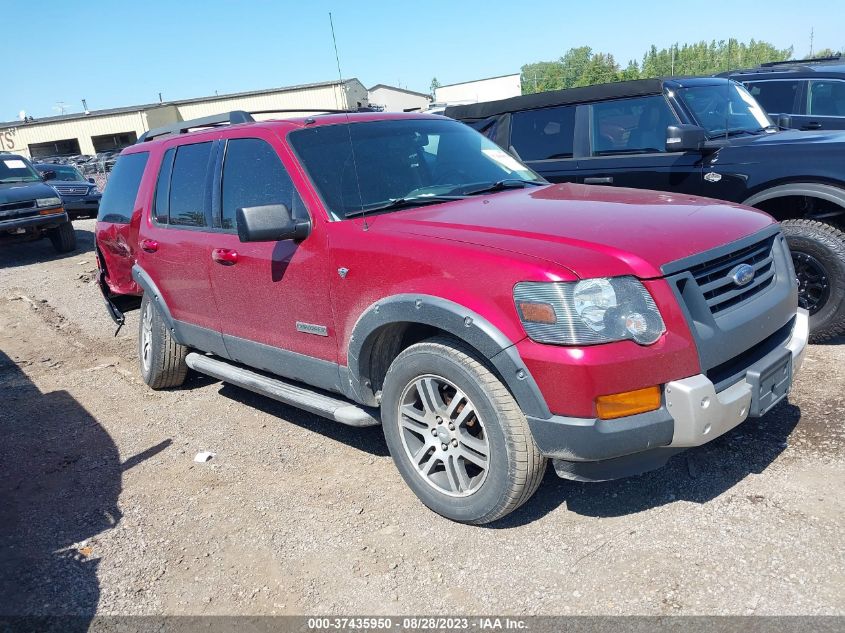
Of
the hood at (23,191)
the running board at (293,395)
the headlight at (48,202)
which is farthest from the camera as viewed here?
the headlight at (48,202)

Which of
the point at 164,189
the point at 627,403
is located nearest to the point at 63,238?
the point at 164,189

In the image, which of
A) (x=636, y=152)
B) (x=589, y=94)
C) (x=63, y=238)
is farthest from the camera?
(x=63, y=238)

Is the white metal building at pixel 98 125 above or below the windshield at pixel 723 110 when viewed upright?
above

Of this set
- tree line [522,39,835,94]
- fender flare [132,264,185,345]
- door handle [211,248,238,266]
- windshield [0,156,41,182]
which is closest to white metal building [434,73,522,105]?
tree line [522,39,835,94]

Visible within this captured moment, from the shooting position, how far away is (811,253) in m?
4.71

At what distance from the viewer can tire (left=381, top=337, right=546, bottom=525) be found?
2.83 m

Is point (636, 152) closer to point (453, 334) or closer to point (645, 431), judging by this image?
point (453, 334)

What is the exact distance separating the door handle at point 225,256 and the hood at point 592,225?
109 centimetres

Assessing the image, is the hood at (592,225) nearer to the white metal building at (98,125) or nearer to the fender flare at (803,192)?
the fender flare at (803,192)

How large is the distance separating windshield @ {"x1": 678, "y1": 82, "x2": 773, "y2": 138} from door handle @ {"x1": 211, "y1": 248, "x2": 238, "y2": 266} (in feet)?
13.1

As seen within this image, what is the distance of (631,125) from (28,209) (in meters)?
11.4

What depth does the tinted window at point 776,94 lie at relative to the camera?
861cm

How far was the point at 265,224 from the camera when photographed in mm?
3299

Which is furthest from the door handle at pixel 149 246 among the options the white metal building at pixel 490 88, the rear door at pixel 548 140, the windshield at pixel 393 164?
the white metal building at pixel 490 88
